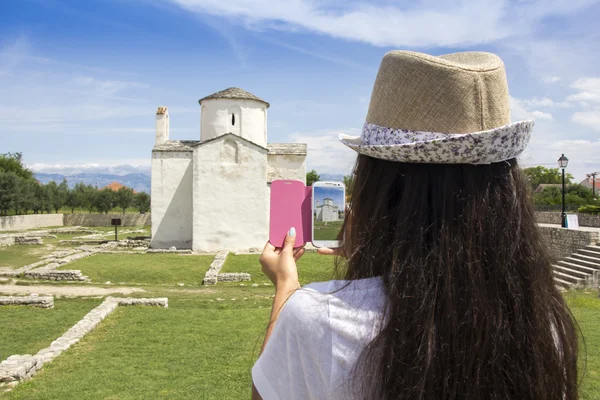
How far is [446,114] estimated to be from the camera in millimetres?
1118

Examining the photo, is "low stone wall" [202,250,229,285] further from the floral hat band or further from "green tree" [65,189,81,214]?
"green tree" [65,189,81,214]

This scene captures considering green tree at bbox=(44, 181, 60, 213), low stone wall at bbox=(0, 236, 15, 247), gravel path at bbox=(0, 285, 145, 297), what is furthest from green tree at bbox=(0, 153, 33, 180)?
gravel path at bbox=(0, 285, 145, 297)

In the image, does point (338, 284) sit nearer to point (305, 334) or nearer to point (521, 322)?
point (305, 334)

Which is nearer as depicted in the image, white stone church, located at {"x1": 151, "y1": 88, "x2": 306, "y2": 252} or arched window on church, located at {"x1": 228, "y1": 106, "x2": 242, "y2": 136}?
white stone church, located at {"x1": 151, "y1": 88, "x2": 306, "y2": 252}

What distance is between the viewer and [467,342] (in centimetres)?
104

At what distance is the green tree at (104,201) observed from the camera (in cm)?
5372

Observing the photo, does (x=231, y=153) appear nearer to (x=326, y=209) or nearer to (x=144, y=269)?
(x=144, y=269)

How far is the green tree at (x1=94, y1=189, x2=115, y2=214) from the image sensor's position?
176 ft

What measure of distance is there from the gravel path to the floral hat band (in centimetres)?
1259

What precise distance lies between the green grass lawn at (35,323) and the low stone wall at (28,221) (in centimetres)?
3055

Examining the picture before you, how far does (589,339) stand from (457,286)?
7242mm

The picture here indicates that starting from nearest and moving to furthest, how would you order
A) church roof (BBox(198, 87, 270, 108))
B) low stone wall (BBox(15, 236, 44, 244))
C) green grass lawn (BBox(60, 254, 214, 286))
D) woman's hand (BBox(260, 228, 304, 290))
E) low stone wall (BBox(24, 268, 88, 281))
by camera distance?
woman's hand (BBox(260, 228, 304, 290)) < low stone wall (BBox(24, 268, 88, 281)) < green grass lawn (BBox(60, 254, 214, 286)) < church roof (BBox(198, 87, 270, 108)) < low stone wall (BBox(15, 236, 44, 244))

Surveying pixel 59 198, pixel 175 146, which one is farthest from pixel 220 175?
pixel 59 198

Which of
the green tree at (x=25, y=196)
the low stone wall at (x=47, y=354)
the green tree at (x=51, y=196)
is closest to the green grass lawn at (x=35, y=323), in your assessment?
the low stone wall at (x=47, y=354)
